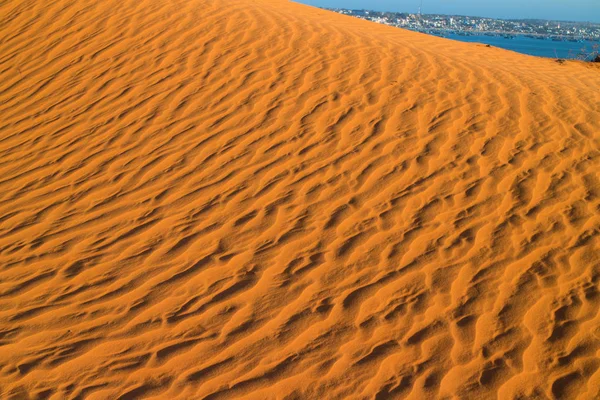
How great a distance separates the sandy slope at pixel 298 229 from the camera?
10.8 feet

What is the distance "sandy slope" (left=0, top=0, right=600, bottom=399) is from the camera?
10.8ft

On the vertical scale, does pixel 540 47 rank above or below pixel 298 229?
below

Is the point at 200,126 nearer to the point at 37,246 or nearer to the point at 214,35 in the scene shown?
the point at 37,246

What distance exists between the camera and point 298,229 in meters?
4.34

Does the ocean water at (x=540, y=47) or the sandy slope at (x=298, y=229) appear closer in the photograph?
the sandy slope at (x=298, y=229)

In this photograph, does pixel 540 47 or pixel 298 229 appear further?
pixel 540 47

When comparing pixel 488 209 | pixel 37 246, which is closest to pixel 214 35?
pixel 37 246

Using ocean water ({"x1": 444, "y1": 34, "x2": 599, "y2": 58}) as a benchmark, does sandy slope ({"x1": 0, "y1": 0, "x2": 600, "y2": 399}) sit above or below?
above

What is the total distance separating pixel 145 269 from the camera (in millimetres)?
4090

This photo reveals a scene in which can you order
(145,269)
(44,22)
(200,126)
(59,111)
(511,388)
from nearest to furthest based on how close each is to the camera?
(511,388)
(145,269)
(200,126)
(59,111)
(44,22)

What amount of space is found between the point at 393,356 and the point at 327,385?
434 mm

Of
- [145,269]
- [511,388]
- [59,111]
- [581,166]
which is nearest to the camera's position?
[511,388]

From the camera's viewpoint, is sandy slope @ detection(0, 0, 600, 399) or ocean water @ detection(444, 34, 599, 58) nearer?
sandy slope @ detection(0, 0, 600, 399)

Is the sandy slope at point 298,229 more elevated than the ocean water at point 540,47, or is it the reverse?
the sandy slope at point 298,229
